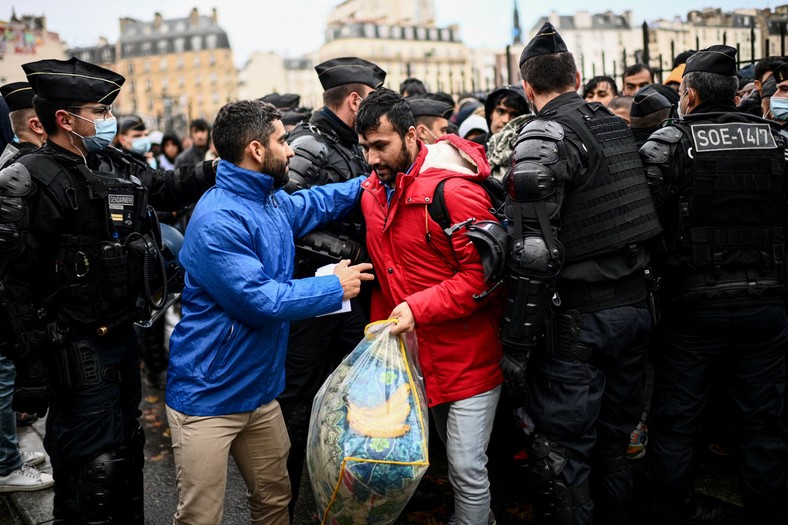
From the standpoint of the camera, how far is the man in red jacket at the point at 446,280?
308 centimetres

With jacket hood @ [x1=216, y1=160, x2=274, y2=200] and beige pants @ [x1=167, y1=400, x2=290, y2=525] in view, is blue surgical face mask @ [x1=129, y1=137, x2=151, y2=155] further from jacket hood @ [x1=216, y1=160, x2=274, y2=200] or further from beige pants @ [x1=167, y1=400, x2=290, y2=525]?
beige pants @ [x1=167, y1=400, x2=290, y2=525]

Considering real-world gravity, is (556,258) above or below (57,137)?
below

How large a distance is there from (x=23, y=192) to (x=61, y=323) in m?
0.65

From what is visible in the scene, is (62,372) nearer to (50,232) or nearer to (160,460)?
(50,232)

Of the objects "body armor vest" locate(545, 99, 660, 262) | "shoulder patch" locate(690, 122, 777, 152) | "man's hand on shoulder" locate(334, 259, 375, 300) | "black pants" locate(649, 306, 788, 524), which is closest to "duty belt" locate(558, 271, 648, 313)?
"body armor vest" locate(545, 99, 660, 262)

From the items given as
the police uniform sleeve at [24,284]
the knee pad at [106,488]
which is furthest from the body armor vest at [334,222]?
the knee pad at [106,488]

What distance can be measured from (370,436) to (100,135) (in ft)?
6.67

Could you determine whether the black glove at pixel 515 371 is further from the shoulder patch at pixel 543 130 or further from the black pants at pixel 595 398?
the shoulder patch at pixel 543 130

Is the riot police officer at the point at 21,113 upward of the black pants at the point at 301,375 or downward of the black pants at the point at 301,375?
upward

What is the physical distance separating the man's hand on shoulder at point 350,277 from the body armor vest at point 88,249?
3.47ft

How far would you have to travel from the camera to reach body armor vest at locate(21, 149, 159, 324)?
3.18m

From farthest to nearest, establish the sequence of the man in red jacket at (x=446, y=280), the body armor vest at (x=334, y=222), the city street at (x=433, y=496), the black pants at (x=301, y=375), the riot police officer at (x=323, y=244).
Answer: the city street at (x=433, y=496)
the black pants at (x=301, y=375)
the riot police officer at (x=323, y=244)
the body armor vest at (x=334, y=222)
the man in red jacket at (x=446, y=280)

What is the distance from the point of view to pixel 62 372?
125 inches

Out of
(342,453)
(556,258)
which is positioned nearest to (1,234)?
(342,453)
